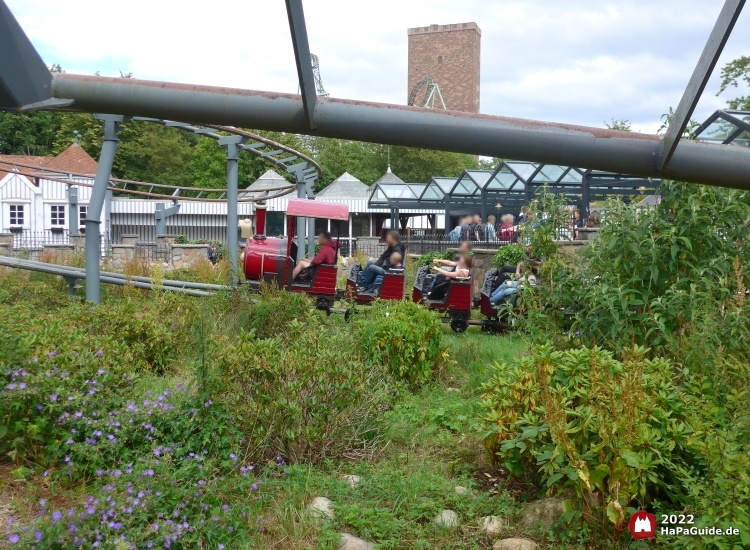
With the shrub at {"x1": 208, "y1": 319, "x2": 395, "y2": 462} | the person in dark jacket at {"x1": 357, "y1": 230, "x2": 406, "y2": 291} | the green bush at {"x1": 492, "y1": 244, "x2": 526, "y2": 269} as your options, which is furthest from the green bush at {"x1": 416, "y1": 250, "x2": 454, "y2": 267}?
the shrub at {"x1": 208, "y1": 319, "x2": 395, "y2": 462}

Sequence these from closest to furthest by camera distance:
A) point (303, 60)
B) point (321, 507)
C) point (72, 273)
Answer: point (303, 60), point (321, 507), point (72, 273)

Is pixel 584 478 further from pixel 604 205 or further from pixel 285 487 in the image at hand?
pixel 604 205

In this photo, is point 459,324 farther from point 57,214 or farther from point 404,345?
point 57,214

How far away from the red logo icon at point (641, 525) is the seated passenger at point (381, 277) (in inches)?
381

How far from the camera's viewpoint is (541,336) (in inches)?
230

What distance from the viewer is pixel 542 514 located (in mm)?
3867

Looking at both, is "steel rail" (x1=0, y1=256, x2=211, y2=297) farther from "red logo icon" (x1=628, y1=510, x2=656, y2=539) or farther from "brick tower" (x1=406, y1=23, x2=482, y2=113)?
"brick tower" (x1=406, y1=23, x2=482, y2=113)

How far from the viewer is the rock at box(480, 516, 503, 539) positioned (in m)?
3.79

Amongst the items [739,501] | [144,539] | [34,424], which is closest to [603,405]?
[739,501]

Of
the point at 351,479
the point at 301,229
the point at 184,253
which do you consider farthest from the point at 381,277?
the point at 184,253

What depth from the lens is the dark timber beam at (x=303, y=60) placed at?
68.9 inches

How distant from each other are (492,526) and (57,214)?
48460mm

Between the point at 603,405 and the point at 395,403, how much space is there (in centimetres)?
276

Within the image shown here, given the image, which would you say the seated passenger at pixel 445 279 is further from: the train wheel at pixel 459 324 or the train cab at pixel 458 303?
the train wheel at pixel 459 324
